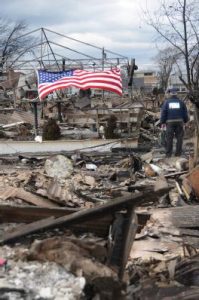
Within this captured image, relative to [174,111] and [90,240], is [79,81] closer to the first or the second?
[174,111]

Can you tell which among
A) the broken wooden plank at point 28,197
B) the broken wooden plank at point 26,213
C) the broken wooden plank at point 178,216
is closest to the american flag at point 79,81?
the broken wooden plank at point 178,216

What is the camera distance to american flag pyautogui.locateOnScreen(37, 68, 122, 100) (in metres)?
19.4

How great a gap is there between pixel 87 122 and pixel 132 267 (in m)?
16.7

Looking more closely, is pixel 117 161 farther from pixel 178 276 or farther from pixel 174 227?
pixel 178 276

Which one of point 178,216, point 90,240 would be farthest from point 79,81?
point 90,240

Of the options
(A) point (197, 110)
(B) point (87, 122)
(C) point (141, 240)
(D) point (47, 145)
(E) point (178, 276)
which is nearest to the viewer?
(E) point (178, 276)

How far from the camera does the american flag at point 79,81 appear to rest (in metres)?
19.4

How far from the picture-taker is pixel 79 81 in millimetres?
19531

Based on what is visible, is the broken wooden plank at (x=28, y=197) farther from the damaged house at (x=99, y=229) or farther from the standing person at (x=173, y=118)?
the standing person at (x=173, y=118)

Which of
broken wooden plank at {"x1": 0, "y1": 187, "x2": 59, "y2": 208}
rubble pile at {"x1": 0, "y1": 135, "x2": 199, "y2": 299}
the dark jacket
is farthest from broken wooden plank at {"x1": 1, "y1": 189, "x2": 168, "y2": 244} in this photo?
the dark jacket

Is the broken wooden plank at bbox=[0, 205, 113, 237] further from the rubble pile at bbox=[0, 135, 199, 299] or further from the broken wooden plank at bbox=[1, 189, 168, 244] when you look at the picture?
the broken wooden plank at bbox=[1, 189, 168, 244]

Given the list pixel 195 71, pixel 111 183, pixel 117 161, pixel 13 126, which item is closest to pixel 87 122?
pixel 13 126

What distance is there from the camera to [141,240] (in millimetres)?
7027

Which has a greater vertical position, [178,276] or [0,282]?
[0,282]
